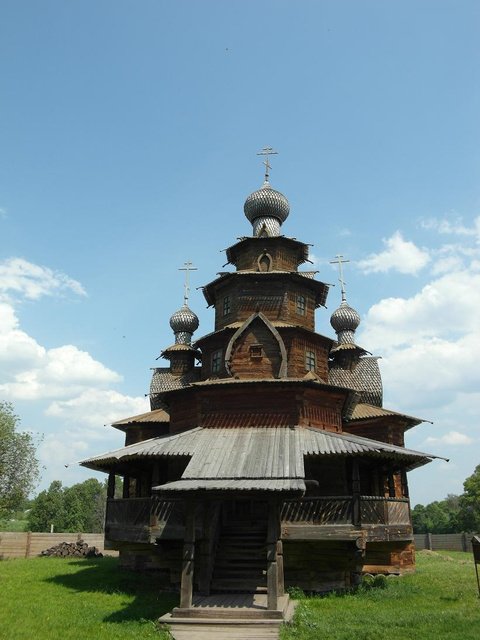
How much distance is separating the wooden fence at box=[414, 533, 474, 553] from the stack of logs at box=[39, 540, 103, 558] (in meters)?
21.5

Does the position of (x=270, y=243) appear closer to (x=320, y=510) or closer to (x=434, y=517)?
(x=320, y=510)

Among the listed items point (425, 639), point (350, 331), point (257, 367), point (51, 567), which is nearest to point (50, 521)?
point (51, 567)

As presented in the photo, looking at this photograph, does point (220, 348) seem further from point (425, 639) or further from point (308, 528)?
point (425, 639)

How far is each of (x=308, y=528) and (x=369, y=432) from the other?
9.75m

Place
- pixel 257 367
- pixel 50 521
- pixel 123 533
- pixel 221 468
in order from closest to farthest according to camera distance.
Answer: pixel 221 468 → pixel 123 533 → pixel 257 367 → pixel 50 521

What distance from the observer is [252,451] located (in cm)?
1378

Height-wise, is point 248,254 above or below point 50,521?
above

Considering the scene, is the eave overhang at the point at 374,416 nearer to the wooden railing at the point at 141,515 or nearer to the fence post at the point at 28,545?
the wooden railing at the point at 141,515

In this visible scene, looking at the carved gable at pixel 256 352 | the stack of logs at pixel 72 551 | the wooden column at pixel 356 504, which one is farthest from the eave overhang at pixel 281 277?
the stack of logs at pixel 72 551

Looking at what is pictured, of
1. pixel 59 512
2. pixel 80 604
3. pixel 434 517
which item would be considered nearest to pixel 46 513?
pixel 59 512

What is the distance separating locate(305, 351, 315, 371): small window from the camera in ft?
63.9

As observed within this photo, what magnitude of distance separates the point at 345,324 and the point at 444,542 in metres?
19.6

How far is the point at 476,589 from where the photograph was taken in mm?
14289

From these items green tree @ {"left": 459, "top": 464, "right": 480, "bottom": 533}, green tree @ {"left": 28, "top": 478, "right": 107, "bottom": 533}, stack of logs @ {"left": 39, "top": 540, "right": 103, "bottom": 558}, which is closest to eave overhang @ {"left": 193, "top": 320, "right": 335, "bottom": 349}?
stack of logs @ {"left": 39, "top": 540, "right": 103, "bottom": 558}
